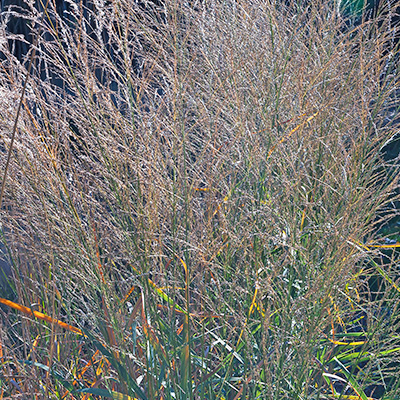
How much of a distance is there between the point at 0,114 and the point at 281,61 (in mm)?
964

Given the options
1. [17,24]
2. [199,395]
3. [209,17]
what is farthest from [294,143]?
[17,24]

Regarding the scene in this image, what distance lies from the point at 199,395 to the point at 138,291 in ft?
1.40

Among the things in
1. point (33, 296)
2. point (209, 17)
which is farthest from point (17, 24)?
point (33, 296)

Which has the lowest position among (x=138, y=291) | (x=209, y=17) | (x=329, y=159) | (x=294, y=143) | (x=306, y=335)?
(x=138, y=291)

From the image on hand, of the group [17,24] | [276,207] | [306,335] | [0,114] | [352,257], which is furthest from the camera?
[17,24]

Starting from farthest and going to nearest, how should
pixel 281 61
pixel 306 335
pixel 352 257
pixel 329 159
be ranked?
1. pixel 329 159
2. pixel 281 61
3. pixel 306 335
4. pixel 352 257

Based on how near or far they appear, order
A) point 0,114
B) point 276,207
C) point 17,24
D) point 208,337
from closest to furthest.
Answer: point 0,114
point 276,207
point 208,337
point 17,24

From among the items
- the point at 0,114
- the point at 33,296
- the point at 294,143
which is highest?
the point at 0,114

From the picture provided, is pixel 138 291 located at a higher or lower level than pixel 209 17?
lower

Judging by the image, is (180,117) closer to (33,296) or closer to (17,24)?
(33,296)

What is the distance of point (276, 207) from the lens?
1472 mm

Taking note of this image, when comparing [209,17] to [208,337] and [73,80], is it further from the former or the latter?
[208,337]

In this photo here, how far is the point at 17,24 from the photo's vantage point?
358cm

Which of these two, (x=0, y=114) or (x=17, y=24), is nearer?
(x=0, y=114)
